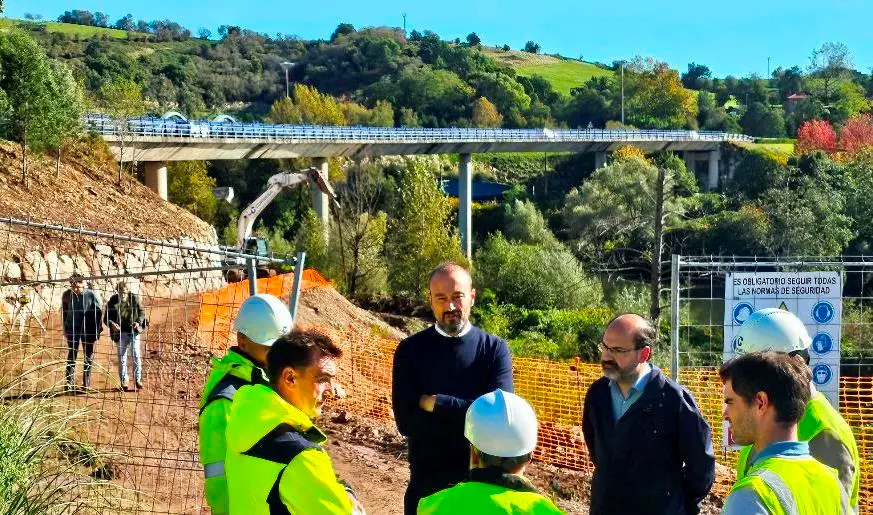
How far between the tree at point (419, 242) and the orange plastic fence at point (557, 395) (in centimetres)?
2026

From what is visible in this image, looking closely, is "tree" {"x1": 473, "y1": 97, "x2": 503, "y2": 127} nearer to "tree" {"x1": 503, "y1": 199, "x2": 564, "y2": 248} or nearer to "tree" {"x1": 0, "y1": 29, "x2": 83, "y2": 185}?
"tree" {"x1": 503, "y1": 199, "x2": 564, "y2": 248}

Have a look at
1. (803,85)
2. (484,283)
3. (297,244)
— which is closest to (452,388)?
(297,244)

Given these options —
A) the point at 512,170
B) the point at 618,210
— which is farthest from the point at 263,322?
the point at 512,170

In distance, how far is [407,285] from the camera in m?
37.0

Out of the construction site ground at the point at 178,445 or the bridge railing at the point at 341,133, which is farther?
the bridge railing at the point at 341,133

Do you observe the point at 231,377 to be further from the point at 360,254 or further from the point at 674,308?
the point at 360,254

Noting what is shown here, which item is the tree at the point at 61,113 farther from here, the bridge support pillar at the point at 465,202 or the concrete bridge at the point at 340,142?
the bridge support pillar at the point at 465,202

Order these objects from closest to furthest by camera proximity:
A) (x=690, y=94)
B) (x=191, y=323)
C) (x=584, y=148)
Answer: (x=191, y=323) → (x=584, y=148) → (x=690, y=94)

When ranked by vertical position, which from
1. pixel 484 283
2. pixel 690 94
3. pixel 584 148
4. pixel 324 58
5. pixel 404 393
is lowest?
pixel 484 283

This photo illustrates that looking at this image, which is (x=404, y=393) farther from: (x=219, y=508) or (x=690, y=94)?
(x=690, y=94)

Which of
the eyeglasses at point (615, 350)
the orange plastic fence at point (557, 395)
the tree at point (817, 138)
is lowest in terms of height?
the orange plastic fence at point (557, 395)

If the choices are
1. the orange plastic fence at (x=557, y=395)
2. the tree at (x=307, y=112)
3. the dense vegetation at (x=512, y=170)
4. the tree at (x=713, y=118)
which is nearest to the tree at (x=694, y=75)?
the dense vegetation at (x=512, y=170)

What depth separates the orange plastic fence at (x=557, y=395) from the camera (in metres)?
10.1

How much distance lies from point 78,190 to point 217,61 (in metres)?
103
